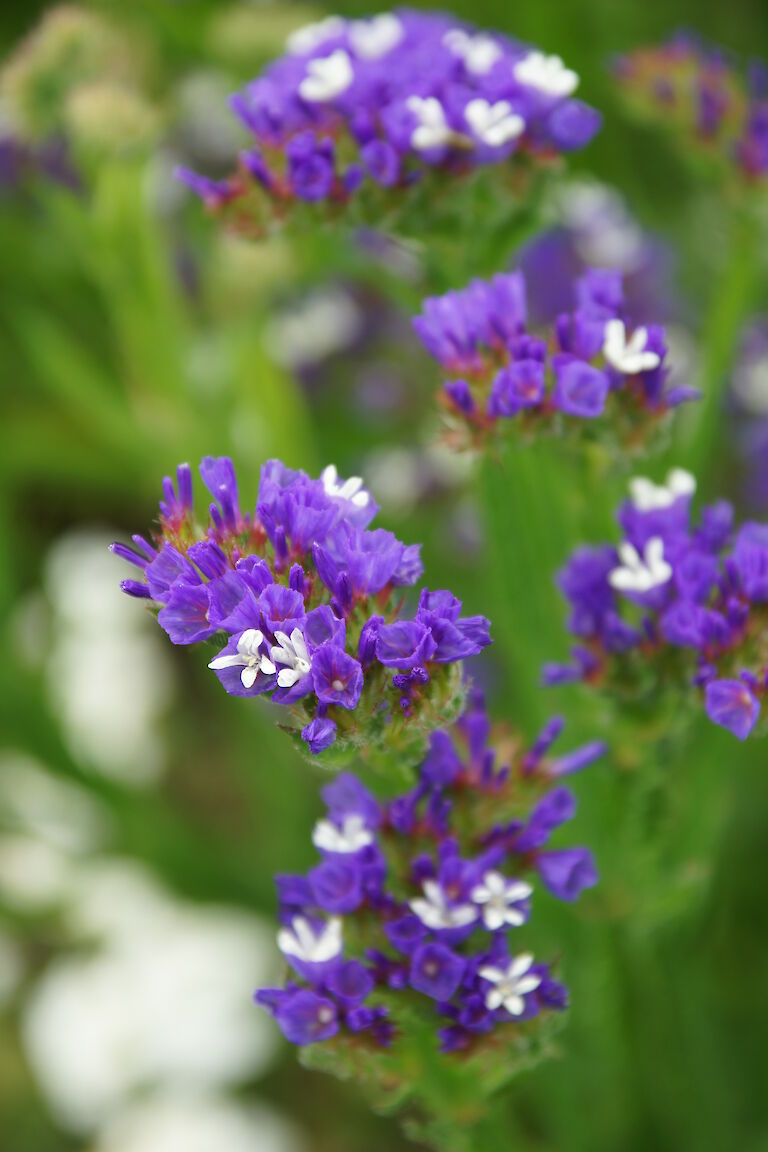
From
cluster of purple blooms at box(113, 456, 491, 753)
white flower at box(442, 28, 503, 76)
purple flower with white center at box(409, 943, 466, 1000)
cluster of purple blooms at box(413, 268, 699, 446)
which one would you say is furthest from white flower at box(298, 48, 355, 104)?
purple flower with white center at box(409, 943, 466, 1000)

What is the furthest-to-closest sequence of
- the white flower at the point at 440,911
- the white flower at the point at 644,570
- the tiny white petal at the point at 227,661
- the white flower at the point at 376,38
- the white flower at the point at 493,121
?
1. the white flower at the point at 376,38
2. the white flower at the point at 493,121
3. the white flower at the point at 644,570
4. the white flower at the point at 440,911
5. the tiny white petal at the point at 227,661

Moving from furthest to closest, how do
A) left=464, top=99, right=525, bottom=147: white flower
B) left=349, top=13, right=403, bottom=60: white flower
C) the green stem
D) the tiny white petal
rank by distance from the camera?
the green stem < left=349, top=13, right=403, bottom=60: white flower < left=464, top=99, right=525, bottom=147: white flower < the tiny white petal

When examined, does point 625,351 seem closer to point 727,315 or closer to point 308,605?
point 308,605

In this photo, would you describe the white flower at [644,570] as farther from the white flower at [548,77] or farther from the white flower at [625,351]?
the white flower at [548,77]

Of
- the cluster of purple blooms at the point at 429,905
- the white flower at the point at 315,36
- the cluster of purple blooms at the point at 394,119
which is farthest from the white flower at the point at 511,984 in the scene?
the white flower at the point at 315,36

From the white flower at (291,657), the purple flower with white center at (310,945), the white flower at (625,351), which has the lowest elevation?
the purple flower with white center at (310,945)

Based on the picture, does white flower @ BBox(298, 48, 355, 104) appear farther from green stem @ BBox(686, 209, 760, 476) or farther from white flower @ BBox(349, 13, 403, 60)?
green stem @ BBox(686, 209, 760, 476)

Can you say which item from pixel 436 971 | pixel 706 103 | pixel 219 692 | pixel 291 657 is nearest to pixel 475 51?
pixel 706 103
